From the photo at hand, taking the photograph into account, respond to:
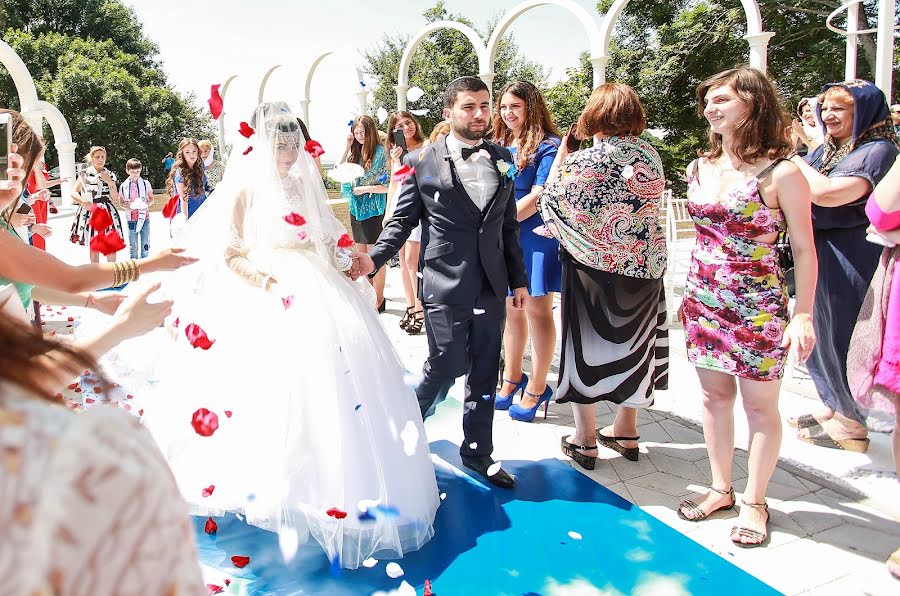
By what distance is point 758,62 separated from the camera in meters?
6.32

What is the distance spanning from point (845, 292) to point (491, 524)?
2.41 meters

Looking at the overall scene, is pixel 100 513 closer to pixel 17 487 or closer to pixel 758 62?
pixel 17 487

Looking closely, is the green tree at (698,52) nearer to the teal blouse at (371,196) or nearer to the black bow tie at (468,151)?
the teal blouse at (371,196)

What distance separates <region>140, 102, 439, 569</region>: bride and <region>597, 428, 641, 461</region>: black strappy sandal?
134 cm

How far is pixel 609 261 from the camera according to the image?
11.9 feet

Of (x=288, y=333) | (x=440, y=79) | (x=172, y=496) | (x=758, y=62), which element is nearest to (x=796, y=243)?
(x=288, y=333)

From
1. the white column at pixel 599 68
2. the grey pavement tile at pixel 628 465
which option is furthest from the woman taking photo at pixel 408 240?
the grey pavement tile at pixel 628 465

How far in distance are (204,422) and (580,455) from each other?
2.09m

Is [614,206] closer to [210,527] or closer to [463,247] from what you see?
[463,247]

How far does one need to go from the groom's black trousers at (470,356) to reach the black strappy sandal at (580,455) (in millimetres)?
570

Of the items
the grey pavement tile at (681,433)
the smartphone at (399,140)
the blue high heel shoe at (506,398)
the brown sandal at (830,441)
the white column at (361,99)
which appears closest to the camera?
the brown sandal at (830,441)

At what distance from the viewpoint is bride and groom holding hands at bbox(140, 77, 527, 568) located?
2916 millimetres

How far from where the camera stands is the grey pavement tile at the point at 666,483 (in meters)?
3.62

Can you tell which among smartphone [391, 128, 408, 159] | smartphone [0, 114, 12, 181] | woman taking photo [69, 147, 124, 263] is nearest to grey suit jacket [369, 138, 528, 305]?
smartphone [0, 114, 12, 181]
